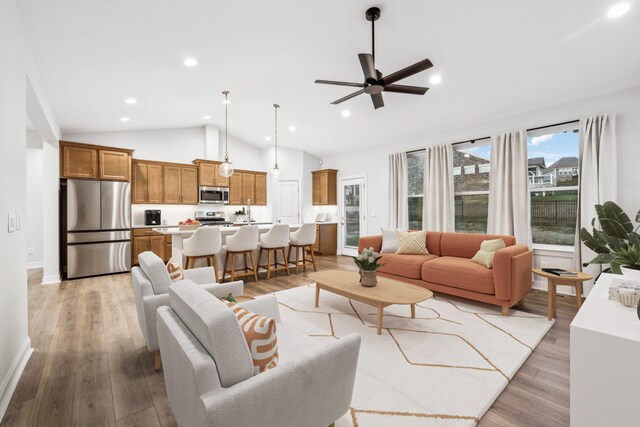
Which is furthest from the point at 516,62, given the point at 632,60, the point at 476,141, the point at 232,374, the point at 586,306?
the point at 232,374

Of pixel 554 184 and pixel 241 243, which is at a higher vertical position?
pixel 554 184

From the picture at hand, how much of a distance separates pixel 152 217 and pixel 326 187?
419 centimetres

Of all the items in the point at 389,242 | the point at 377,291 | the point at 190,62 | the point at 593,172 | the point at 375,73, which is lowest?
the point at 377,291

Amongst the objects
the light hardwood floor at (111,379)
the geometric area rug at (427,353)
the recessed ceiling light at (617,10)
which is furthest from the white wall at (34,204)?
the recessed ceiling light at (617,10)

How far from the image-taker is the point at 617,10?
258cm

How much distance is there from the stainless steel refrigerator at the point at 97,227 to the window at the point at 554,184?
7.26m

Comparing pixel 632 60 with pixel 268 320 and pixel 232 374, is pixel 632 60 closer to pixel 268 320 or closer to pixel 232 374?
pixel 268 320

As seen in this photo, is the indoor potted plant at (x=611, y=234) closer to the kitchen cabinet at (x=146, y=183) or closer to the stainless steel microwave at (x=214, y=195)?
the stainless steel microwave at (x=214, y=195)

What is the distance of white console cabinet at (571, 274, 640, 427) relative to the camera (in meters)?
1.11

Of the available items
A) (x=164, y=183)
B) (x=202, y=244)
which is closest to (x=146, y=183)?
(x=164, y=183)

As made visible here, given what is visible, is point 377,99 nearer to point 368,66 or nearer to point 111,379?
point 368,66

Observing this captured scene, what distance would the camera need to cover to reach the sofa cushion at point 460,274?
348 cm

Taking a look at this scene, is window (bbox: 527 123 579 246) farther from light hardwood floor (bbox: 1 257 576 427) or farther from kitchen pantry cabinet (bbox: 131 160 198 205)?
→ kitchen pantry cabinet (bbox: 131 160 198 205)

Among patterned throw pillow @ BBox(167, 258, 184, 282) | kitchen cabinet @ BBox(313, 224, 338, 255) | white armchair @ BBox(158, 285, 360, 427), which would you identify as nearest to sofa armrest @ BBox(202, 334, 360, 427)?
white armchair @ BBox(158, 285, 360, 427)
